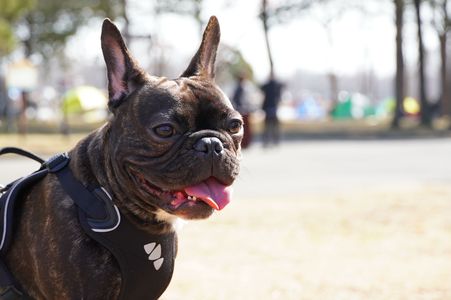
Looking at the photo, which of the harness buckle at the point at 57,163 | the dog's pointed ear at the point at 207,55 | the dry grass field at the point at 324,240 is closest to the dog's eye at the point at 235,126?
the dog's pointed ear at the point at 207,55

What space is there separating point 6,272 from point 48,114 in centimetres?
4768

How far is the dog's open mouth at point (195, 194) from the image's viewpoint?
2887mm

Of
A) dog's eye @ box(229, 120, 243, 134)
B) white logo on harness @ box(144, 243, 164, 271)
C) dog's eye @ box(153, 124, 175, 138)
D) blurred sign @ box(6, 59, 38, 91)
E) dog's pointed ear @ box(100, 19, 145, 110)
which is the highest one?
dog's pointed ear @ box(100, 19, 145, 110)

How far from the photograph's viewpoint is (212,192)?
2.92 meters

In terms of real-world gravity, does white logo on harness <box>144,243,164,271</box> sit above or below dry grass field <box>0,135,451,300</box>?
above

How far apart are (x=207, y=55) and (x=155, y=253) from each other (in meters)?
0.90

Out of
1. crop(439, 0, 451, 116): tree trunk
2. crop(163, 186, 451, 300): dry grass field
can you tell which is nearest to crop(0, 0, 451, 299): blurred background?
crop(163, 186, 451, 300): dry grass field

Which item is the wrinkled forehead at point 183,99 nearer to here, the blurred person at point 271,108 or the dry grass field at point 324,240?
the dry grass field at point 324,240

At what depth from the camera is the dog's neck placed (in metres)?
2.95

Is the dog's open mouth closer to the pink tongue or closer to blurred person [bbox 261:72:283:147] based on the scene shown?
the pink tongue

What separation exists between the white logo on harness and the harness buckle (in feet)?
1.58

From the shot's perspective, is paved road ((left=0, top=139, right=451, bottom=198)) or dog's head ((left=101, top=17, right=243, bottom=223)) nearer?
dog's head ((left=101, top=17, right=243, bottom=223))

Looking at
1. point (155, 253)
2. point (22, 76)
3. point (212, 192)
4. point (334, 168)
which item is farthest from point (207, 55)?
point (22, 76)

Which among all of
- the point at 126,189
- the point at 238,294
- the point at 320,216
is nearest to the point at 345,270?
the point at 238,294
